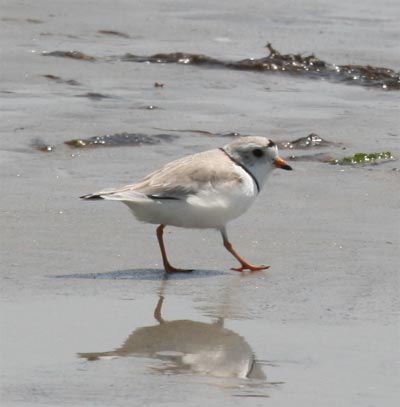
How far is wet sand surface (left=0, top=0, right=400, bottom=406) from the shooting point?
16.0ft

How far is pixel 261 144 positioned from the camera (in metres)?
6.98

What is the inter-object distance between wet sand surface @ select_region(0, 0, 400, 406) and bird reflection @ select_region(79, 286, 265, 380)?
0.01 m

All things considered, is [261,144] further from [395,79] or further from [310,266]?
[395,79]

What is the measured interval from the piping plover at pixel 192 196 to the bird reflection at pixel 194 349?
0.96 metres

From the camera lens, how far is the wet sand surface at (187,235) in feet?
16.0

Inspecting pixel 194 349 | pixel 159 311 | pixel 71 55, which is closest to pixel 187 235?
pixel 159 311

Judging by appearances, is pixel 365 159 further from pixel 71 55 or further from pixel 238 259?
pixel 71 55

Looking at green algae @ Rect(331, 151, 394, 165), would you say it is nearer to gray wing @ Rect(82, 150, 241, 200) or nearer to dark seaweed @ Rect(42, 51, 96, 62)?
gray wing @ Rect(82, 150, 241, 200)

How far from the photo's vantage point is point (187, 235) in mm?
7094

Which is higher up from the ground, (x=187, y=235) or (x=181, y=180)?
(x=181, y=180)

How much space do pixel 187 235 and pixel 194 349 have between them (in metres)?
1.97

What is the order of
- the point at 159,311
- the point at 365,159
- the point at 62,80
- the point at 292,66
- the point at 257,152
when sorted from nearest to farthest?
the point at 159,311 → the point at 257,152 → the point at 365,159 → the point at 62,80 → the point at 292,66

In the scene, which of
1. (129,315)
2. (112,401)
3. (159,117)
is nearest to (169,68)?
(159,117)

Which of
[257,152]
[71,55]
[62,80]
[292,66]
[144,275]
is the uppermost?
[257,152]
